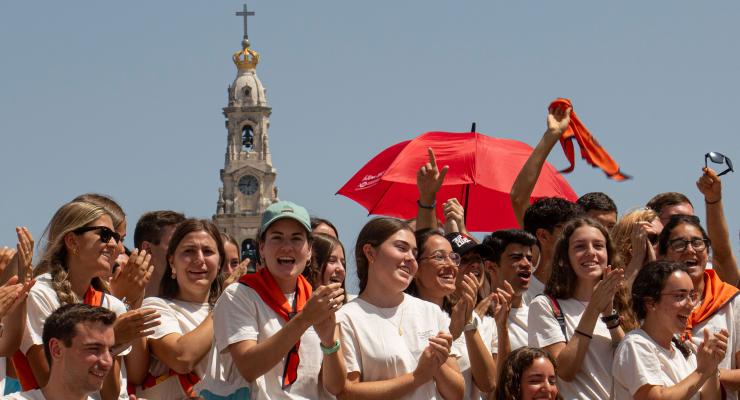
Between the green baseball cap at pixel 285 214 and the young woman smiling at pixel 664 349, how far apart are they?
6.64ft

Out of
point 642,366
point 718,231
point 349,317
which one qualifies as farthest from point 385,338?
point 718,231

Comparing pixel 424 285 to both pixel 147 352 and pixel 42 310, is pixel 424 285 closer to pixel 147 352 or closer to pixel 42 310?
pixel 147 352

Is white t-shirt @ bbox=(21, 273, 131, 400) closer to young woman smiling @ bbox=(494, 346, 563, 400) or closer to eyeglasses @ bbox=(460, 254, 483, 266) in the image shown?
young woman smiling @ bbox=(494, 346, 563, 400)

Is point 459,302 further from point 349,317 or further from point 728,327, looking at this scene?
point 728,327

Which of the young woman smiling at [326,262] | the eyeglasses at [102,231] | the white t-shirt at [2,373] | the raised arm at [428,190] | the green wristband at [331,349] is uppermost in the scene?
the raised arm at [428,190]

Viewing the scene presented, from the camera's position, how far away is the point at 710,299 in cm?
932

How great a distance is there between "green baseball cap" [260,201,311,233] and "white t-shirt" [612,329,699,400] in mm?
1993

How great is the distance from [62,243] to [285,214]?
1.27m

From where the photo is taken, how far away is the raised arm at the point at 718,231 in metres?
10.5

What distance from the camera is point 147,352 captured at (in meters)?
8.49

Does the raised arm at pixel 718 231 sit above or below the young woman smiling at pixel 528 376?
above

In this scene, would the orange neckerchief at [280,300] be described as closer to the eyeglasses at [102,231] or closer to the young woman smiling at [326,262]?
the eyeglasses at [102,231]

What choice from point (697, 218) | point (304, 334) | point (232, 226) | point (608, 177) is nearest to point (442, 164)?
point (608, 177)

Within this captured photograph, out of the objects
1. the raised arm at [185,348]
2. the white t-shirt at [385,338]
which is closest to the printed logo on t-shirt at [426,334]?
the white t-shirt at [385,338]
